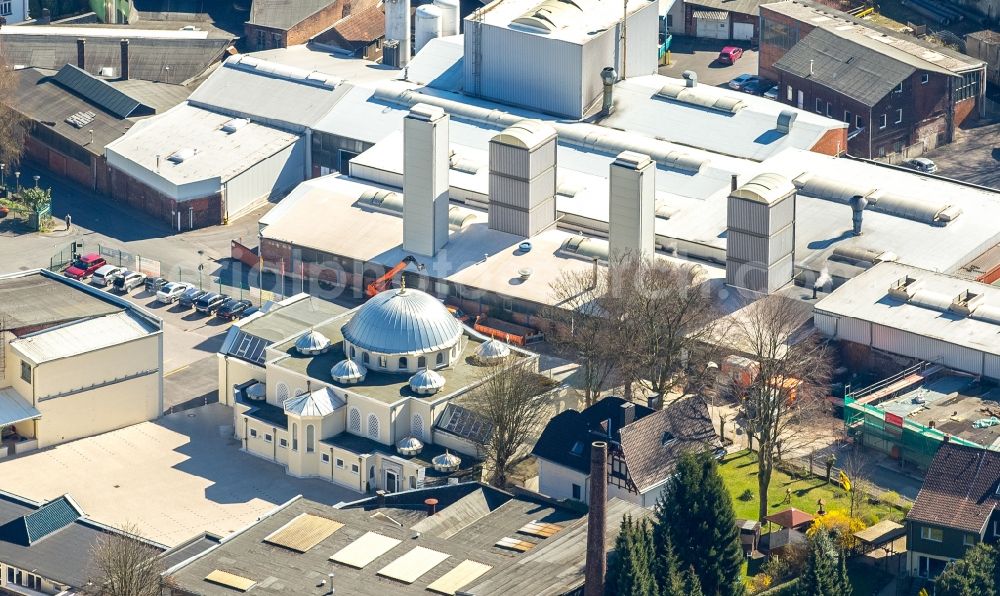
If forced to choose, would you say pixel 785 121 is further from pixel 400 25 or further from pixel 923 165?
pixel 400 25

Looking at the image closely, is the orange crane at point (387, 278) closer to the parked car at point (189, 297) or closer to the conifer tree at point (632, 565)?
the parked car at point (189, 297)

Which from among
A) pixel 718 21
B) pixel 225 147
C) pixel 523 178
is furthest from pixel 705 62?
pixel 523 178

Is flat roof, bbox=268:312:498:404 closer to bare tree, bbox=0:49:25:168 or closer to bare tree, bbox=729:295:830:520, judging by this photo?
bare tree, bbox=729:295:830:520

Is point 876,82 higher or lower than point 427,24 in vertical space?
lower

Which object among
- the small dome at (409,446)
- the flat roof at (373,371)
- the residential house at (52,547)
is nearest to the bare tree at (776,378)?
the flat roof at (373,371)

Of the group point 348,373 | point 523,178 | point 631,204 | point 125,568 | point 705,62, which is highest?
point 631,204

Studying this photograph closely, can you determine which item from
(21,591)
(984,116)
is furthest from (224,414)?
(984,116)

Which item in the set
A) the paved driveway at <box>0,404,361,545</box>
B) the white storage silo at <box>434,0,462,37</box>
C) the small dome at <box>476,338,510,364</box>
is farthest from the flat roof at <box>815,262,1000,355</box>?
the white storage silo at <box>434,0,462,37</box>
